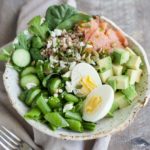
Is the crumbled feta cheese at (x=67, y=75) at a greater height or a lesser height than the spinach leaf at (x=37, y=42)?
lesser

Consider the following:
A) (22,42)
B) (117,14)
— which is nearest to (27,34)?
(22,42)

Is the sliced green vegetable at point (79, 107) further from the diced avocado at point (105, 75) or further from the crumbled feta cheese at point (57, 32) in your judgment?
the crumbled feta cheese at point (57, 32)

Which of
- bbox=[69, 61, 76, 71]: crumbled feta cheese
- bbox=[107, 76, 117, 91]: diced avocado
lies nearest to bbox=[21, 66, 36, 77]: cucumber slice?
bbox=[69, 61, 76, 71]: crumbled feta cheese

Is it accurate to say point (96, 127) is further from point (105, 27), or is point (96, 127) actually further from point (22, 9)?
point (22, 9)

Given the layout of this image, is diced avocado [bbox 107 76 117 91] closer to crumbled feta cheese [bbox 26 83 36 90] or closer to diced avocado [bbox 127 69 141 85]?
diced avocado [bbox 127 69 141 85]

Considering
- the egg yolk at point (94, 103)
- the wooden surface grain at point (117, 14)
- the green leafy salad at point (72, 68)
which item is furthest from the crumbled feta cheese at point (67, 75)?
the wooden surface grain at point (117, 14)

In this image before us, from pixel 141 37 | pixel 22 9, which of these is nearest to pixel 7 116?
pixel 22 9
